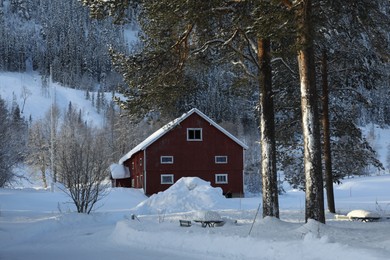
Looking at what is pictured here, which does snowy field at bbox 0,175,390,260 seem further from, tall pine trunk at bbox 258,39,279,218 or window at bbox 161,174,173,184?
window at bbox 161,174,173,184

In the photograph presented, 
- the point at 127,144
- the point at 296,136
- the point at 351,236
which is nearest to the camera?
the point at 351,236

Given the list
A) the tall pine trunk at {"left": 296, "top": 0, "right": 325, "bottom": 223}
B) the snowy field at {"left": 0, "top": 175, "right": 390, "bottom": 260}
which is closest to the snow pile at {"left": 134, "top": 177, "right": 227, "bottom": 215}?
the snowy field at {"left": 0, "top": 175, "right": 390, "bottom": 260}

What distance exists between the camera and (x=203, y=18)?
13469 millimetres

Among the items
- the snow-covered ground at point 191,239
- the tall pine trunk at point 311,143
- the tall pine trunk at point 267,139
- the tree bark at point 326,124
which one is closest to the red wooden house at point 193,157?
the snow-covered ground at point 191,239

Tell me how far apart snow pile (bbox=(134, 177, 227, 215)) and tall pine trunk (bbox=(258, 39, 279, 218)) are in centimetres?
1320

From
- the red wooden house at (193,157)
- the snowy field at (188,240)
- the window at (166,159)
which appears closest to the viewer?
the snowy field at (188,240)

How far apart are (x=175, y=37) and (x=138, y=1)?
178 cm

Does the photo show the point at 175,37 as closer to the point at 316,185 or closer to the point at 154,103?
the point at 154,103

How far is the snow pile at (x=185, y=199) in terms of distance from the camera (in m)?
28.0

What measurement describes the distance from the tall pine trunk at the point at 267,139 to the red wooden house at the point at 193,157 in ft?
95.5

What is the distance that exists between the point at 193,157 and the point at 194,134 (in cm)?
210

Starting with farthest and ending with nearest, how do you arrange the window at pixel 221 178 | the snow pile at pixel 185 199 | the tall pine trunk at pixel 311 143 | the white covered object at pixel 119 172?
1. the white covered object at pixel 119 172
2. the window at pixel 221 178
3. the snow pile at pixel 185 199
4. the tall pine trunk at pixel 311 143

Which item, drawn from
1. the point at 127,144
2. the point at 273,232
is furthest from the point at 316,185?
the point at 127,144

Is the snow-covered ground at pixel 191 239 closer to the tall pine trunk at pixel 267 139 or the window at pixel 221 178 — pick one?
the tall pine trunk at pixel 267 139
